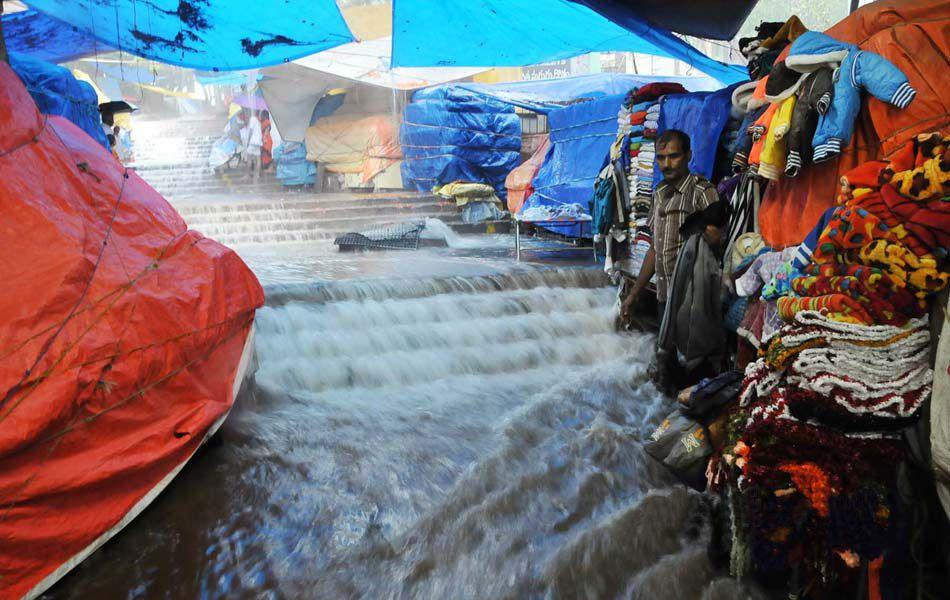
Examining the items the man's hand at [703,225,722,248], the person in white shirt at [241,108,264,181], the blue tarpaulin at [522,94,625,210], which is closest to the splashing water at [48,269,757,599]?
the man's hand at [703,225,722,248]

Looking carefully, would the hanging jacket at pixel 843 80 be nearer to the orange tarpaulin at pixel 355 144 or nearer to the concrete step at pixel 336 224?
the concrete step at pixel 336 224

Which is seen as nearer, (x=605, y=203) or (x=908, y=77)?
(x=908, y=77)

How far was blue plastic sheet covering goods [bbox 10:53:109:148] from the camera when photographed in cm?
586

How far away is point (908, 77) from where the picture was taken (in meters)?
2.55

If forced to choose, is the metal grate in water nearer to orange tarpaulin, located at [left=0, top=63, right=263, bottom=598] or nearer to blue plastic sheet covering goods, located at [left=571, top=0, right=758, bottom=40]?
blue plastic sheet covering goods, located at [left=571, top=0, right=758, bottom=40]

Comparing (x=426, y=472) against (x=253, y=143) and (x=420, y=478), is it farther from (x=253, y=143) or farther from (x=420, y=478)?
(x=253, y=143)

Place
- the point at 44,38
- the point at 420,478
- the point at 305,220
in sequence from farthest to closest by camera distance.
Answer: the point at 305,220
the point at 44,38
the point at 420,478

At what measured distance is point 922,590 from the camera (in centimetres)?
200

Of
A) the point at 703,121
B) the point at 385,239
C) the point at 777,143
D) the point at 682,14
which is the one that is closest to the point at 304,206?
the point at 385,239

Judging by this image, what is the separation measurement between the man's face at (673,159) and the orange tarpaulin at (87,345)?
9.41ft

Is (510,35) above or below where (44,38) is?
above

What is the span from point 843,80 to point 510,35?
211 inches

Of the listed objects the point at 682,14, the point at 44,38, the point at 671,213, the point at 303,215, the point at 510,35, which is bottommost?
the point at 303,215

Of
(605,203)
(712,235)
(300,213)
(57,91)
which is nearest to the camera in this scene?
(712,235)
